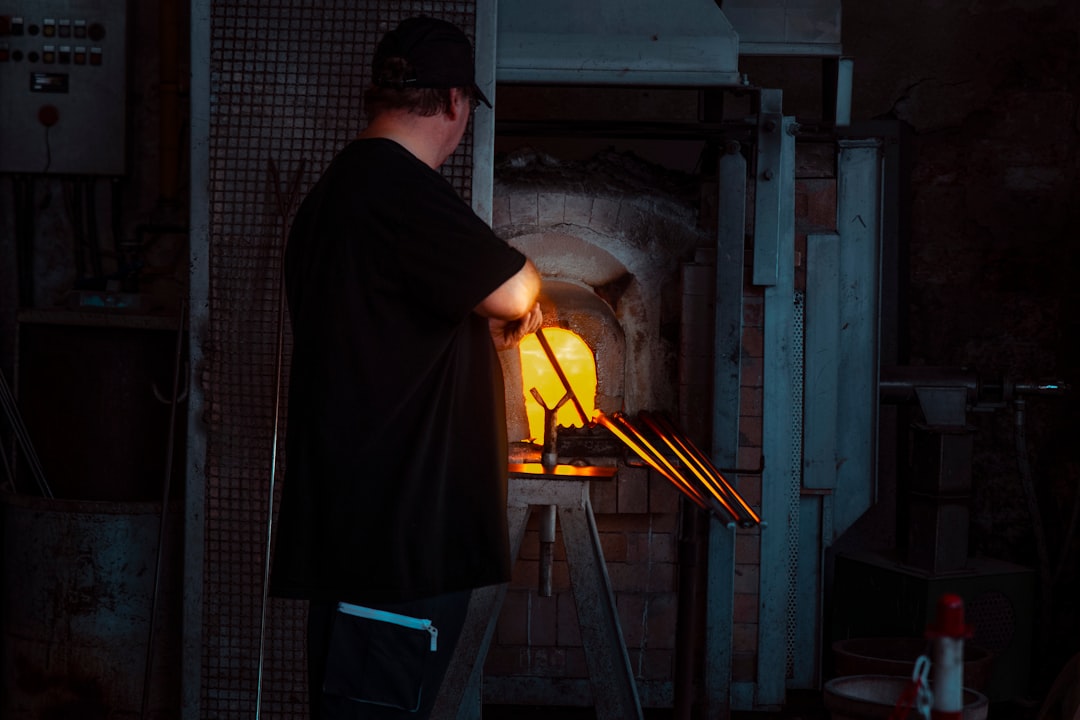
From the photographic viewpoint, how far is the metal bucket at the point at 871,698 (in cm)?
310

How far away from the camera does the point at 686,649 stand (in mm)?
3312

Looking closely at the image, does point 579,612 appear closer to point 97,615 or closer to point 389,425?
A: point 389,425

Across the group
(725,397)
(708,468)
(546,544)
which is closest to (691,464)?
(708,468)

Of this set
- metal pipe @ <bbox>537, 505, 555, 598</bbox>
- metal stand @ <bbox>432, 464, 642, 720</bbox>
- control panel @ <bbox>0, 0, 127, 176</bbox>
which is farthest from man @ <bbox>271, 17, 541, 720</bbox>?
control panel @ <bbox>0, 0, 127, 176</bbox>

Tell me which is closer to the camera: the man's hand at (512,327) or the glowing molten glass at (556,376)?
the man's hand at (512,327)

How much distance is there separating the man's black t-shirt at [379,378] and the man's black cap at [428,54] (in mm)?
155

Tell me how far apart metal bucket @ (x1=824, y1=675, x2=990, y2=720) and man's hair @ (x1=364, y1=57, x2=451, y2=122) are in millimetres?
1952

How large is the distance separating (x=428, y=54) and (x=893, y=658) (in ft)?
9.42

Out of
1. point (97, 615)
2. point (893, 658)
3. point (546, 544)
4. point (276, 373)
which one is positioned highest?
point (276, 373)

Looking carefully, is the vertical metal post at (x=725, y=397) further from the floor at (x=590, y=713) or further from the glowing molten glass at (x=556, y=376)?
the glowing molten glass at (x=556, y=376)

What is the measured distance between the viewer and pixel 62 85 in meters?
4.14

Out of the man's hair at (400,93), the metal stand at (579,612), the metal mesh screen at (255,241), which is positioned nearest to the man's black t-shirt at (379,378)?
the man's hair at (400,93)

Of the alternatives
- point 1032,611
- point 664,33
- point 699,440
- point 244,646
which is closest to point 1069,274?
point 1032,611

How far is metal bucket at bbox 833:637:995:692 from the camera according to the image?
3.81 m
